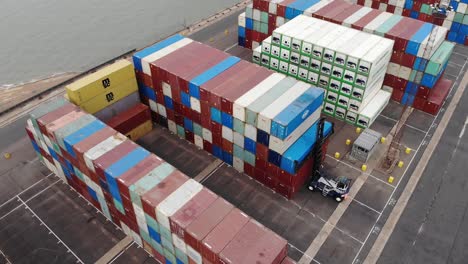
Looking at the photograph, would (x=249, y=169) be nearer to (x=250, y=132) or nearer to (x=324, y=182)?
(x=250, y=132)

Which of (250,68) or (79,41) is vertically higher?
(250,68)

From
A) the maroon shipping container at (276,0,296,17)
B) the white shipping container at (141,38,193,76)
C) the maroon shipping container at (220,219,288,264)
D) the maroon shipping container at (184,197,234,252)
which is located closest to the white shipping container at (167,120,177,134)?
the white shipping container at (141,38,193,76)

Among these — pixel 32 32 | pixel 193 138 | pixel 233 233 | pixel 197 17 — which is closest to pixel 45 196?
pixel 193 138

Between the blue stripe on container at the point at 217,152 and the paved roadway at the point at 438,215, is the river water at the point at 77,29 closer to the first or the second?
the blue stripe on container at the point at 217,152

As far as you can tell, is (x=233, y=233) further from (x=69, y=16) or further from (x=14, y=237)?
(x=69, y=16)

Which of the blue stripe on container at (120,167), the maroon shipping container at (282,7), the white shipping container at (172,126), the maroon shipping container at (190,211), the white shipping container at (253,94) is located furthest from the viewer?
the maroon shipping container at (282,7)

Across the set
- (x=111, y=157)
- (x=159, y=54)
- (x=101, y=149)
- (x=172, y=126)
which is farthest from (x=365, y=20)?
(x=101, y=149)

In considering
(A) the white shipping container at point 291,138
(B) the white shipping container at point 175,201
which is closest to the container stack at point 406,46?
(A) the white shipping container at point 291,138
